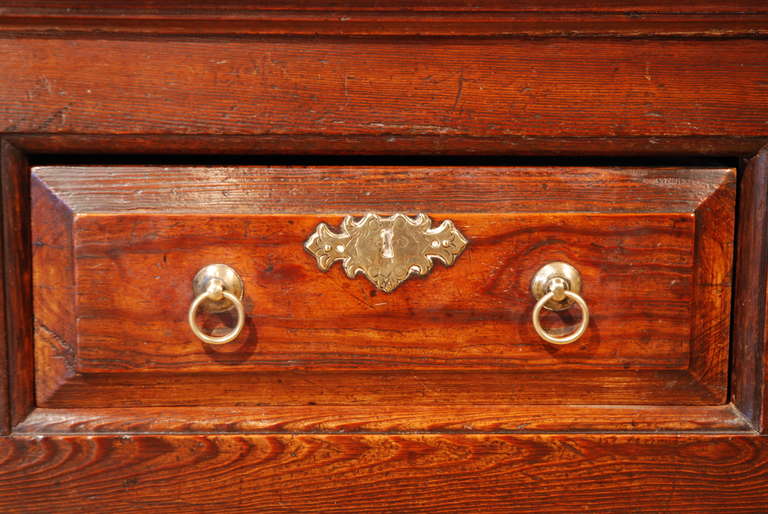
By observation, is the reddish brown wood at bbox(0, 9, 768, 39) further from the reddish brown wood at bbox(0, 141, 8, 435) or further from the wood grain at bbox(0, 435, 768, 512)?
the wood grain at bbox(0, 435, 768, 512)

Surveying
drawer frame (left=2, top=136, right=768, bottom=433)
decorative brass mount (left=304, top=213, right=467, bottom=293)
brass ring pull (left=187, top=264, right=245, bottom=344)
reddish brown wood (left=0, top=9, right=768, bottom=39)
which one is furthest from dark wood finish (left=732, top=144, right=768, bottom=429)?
brass ring pull (left=187, top=264, right=245, bottom=344)

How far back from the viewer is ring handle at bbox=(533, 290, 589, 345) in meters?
0.48

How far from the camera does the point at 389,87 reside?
0.48 meters

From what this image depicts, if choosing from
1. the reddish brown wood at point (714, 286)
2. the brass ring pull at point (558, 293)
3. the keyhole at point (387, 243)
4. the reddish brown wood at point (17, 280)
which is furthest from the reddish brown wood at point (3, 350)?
the reddish brown wood at point (714, 286)

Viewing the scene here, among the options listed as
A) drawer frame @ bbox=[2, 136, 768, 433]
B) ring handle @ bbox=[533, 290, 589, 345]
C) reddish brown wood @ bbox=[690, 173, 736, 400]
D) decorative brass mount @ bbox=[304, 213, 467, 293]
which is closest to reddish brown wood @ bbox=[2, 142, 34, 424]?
drawer frame @ bbox=[2, 136, 768, 433]

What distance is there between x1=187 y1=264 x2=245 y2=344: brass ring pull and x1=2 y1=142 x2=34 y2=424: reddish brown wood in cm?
13

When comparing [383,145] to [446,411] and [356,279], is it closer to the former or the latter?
[356,279]

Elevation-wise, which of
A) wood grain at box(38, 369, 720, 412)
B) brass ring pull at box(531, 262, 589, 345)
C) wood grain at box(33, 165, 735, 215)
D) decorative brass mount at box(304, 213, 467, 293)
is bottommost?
wood grain at box(38, 369, 720, 412)

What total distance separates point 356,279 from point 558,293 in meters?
0.16

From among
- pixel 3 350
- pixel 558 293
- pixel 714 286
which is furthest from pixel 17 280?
pixel 714 286

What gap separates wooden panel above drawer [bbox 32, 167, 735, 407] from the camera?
1.62 ft

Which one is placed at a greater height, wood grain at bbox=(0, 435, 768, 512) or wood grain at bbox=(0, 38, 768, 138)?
wood grain at bbox=(0, 38, 768, 138)

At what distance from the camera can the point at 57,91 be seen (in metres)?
0.47

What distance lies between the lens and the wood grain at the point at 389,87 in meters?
0.47
